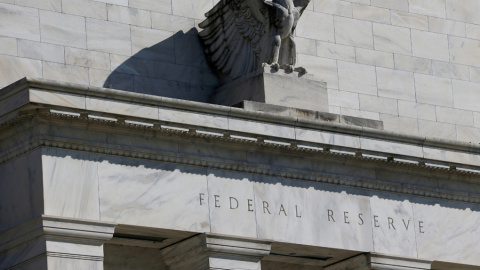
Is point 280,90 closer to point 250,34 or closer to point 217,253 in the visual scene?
point 250,34

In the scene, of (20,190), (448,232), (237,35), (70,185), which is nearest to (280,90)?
(237,35)

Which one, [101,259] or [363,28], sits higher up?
[363,28]

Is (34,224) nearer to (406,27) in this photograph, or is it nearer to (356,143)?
(356,143)

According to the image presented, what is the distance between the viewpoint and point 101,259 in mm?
30359

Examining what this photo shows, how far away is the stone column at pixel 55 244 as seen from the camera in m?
29.8

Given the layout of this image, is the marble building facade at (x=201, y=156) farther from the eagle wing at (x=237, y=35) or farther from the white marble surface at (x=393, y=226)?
the eagle wing at (x=237, y=35)

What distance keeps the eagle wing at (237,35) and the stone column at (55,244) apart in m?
6.25

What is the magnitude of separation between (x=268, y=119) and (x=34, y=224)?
5.36 m

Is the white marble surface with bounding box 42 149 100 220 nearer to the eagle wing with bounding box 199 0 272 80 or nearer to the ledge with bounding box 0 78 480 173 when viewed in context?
the ledge with bounding box 0 78 480 173

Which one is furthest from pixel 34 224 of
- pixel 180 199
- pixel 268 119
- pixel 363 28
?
pixel 363 28

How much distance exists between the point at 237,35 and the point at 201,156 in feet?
14.3

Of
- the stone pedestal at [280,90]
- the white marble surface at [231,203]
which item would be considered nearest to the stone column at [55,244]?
the white marble surface at [231,203]

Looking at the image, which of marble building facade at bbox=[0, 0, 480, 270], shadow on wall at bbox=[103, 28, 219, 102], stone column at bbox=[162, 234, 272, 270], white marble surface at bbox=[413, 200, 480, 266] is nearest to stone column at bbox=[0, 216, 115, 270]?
marble building facade at bbox=[0, 0, 480, 270]

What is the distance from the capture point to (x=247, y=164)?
3262 cm
